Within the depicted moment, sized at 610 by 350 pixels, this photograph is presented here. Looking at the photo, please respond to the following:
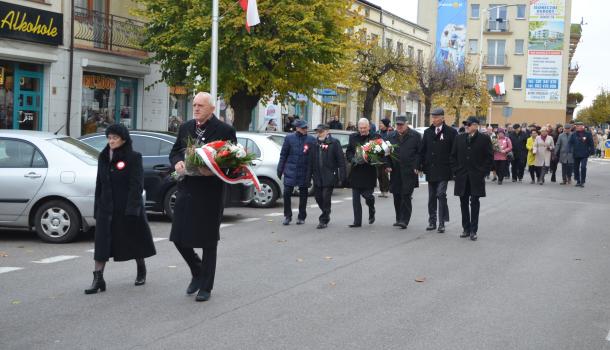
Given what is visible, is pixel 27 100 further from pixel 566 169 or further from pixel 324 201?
pixel 566 169

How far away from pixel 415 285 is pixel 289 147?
596 cm

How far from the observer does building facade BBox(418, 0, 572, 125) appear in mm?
76438

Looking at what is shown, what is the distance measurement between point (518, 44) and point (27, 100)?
6264 centimetres

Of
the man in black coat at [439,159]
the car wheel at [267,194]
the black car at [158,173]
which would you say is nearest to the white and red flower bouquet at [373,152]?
the man in black coat at [439,159]

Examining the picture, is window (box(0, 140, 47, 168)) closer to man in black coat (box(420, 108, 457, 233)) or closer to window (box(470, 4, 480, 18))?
man in black coat (box(420, 108, 457, 233))

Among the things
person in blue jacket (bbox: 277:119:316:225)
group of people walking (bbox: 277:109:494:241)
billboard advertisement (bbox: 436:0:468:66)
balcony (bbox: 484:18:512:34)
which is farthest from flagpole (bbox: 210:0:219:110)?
balcony (bbox: 484:18:512:34)

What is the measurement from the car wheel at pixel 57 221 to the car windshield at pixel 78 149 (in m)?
0.71

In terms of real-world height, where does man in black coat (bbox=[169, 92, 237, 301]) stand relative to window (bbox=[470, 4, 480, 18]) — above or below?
below

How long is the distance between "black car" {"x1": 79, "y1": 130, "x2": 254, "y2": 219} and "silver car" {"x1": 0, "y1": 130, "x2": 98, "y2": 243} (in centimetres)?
256

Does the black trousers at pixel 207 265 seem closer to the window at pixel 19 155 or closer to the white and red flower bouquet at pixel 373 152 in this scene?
the window at pixel 19 155

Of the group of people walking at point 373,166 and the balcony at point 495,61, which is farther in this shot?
the balcony at point 495,61

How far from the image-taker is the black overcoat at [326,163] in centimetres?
1413

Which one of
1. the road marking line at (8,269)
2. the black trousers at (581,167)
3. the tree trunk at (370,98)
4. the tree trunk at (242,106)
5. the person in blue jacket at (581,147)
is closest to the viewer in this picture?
the road marking line at (8,269)

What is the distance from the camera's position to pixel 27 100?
78.6ft
